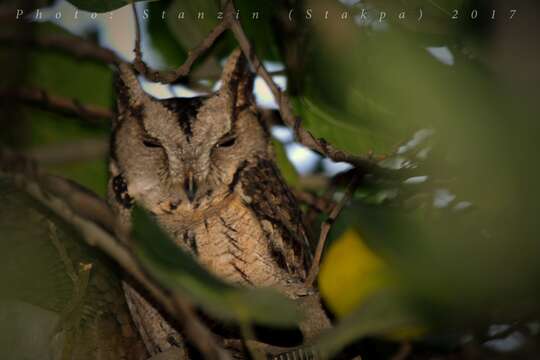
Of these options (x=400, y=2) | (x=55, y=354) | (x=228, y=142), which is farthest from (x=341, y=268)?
(x=228, y=142)

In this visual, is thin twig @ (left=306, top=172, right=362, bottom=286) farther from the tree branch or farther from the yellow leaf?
the tree branch

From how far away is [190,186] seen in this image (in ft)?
6.37

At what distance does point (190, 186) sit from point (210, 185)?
0.24 ft

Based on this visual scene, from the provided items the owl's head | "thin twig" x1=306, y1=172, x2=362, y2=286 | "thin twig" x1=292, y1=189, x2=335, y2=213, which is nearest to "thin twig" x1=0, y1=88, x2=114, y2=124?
the owl's head

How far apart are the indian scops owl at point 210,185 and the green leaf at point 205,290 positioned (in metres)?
0.93

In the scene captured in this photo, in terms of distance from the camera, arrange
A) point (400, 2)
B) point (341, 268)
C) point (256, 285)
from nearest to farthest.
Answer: point (341, 268) → point (400, 2) → point (256, 285)

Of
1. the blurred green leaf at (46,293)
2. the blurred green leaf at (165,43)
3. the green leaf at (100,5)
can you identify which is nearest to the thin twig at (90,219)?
the blurred green leaf at (46,293)

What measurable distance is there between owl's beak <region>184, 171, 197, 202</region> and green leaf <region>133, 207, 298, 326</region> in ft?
3.47

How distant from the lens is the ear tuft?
7.00ft

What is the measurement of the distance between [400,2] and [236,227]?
2.66ft

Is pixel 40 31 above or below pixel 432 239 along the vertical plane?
above

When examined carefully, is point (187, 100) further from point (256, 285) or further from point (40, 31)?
point (256, 285)

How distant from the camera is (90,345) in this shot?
1669 mm

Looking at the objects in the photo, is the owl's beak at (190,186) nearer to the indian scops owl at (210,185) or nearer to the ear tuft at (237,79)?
the indian scops owl at (210,185)
